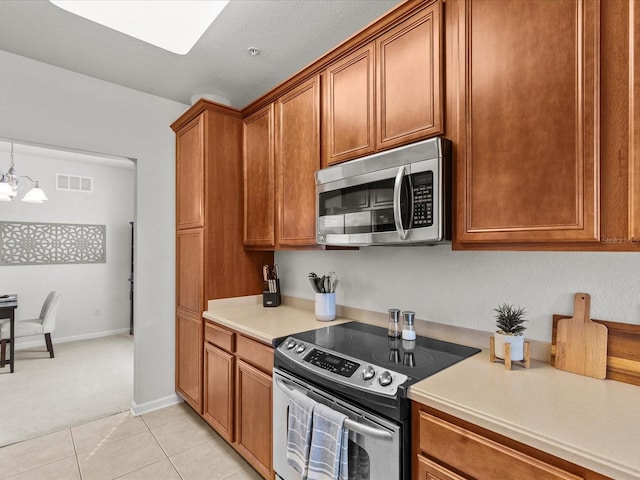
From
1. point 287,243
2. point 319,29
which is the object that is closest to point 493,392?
point 287,243

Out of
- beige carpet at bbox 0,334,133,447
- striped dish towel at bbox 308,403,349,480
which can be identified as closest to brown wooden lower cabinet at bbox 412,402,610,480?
→ striped dish towel at bbox 308,403,349,480

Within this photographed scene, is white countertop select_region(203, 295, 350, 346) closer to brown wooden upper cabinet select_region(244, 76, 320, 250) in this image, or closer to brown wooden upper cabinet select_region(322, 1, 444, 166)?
brown wooden upper cabinet select_region(244, 76, 320, 250)

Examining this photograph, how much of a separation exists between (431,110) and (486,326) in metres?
1.03

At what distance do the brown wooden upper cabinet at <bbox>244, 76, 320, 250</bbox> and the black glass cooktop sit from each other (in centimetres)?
56

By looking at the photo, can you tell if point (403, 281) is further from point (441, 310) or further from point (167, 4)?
point (167, 4)

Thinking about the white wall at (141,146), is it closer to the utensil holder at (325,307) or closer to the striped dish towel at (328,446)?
the utensil holder at (325,307)

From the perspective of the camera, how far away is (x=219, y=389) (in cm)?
231

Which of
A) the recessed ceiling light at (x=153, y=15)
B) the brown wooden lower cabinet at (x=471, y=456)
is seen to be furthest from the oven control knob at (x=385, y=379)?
the recessed ceiling light at (x=153, y=15)

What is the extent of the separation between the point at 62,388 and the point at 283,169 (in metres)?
3.18

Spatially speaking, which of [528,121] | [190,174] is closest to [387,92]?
[528,121]

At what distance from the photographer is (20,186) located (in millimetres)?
4613

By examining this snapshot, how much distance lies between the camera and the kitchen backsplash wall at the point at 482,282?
1.26m

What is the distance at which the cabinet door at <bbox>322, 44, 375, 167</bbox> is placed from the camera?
1706 millimetres

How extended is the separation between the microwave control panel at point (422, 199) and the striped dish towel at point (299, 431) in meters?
0.91
